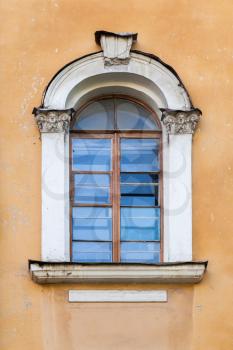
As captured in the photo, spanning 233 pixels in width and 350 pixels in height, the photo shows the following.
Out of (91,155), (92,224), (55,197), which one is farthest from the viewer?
(91,155)

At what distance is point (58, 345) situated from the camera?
14.1 metres

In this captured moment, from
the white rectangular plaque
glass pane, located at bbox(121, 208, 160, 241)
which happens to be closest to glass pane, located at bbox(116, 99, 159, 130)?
glass pane, located at bbox(121, 208, 160, 241)

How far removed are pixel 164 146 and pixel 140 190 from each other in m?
0.51

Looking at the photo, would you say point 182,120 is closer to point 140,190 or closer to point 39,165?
point 140,190

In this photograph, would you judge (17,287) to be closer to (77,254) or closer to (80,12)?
(77,254)

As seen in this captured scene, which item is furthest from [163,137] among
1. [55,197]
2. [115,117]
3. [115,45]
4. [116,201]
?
[55,197]

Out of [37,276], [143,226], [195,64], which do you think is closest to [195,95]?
[195,64]

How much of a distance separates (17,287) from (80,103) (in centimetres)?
210

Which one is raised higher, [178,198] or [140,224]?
[178,198]

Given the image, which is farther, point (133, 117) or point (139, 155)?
point (133, 117)

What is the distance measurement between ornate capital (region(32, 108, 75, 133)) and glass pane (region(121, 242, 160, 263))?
1355 millimetres

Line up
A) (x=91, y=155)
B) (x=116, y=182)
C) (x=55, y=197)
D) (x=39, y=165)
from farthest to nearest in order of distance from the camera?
(x=91, y=155) → (x=116, y=182) → (x=39, y=165) → (x=55, y=197)

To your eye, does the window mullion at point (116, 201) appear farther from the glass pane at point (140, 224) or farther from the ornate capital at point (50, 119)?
the ornate capital at point (50, 119)

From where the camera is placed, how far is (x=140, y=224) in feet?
48.6
